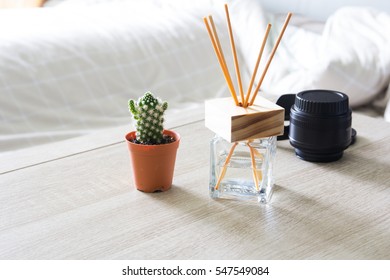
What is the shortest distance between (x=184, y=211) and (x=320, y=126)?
0.98ft

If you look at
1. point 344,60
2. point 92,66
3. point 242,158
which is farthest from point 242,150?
point 92,66

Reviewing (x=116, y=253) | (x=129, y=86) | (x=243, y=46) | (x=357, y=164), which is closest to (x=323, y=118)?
(x=357, y=164)

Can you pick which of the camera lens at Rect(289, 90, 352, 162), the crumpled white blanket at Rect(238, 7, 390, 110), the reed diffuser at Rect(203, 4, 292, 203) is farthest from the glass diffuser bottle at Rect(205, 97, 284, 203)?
the crumpled white blanket at Rect(238, 7, 390, 110)

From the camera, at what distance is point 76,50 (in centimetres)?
171

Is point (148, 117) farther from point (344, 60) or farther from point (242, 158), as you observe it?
point (344, 60)


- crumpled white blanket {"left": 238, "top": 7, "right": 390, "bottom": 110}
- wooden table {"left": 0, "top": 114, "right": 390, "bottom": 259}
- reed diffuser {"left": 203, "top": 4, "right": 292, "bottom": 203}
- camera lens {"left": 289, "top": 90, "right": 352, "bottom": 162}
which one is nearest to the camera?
wooden table {"left": 0, "top": 114, "right": 390, "bottom": 259}

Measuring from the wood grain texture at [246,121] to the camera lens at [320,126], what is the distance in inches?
5.1

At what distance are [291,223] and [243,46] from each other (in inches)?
48.2

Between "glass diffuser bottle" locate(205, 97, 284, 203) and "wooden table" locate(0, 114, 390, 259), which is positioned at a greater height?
"glass diffuser bottle" locate(205, 97, 284, 203)

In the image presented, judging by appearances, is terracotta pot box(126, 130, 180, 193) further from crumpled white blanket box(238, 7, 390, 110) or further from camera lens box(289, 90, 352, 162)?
crumpled white blanket box(238, 7, 390, 110)

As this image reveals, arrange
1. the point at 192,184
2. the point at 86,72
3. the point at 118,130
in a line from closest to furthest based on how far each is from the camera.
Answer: the point at 192,184 < the point at 118,130 < the point at 86,72

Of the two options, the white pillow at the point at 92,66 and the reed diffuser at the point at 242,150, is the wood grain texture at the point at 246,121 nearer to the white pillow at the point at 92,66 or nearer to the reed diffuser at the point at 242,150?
the reed diffuser at the point at 242,150

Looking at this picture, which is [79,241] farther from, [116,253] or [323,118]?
[323,118]

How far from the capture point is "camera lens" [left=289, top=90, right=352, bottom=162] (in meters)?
0.97
